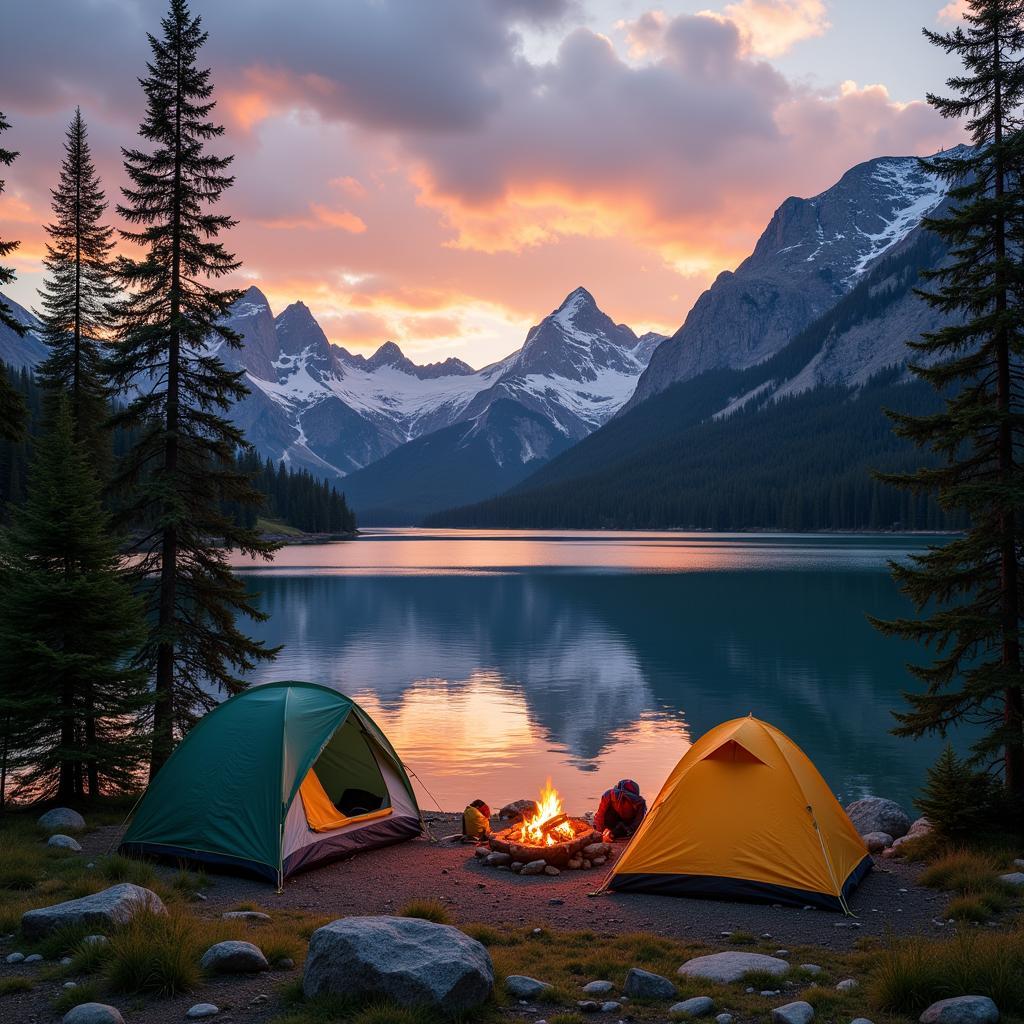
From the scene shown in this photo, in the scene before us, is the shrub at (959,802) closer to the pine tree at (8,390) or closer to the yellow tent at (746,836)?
the yellow tent at (746,836)

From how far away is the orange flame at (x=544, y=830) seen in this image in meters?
15.5

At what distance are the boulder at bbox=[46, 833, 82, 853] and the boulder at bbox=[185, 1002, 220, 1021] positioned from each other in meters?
7.56

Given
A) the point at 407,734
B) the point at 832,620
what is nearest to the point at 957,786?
the point at 407,734

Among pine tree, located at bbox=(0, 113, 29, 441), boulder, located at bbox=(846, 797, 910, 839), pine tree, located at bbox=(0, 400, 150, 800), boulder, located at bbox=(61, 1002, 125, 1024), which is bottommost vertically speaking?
boulder, located at bbox=(846, 797, 910, 839)

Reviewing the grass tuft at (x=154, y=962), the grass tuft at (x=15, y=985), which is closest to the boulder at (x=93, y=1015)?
the grass tuft at (x=154, y=962)

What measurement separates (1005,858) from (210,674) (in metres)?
15.9

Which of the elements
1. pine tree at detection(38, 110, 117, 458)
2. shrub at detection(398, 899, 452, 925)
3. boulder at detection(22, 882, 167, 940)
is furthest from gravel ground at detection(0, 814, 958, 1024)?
pine tree at detection(38, 110, 117, 458)

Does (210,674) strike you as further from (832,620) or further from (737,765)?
(832,620)

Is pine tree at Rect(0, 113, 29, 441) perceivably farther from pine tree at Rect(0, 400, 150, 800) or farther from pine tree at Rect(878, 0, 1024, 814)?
pine tree at Rect(878, 0, 1024, 814)

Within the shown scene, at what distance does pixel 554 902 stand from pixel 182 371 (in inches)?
544

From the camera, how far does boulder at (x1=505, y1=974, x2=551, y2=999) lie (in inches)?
340

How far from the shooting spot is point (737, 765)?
13789 millimetres

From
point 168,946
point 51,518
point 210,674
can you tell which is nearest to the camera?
point 168,946

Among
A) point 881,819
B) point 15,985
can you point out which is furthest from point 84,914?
point 881,819
